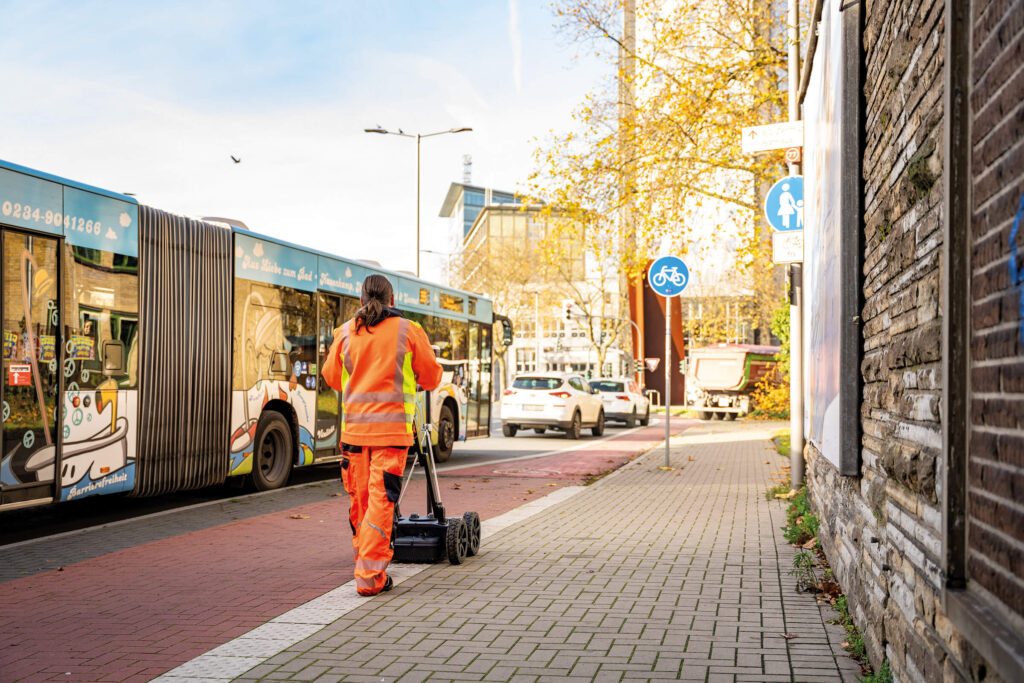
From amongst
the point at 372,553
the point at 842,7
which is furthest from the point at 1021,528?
the point at 372,553

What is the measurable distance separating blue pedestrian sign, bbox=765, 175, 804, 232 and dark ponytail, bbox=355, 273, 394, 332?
6.02 metres

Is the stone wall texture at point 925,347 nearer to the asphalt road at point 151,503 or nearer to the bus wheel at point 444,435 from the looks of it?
the asphalt road at point 151,503

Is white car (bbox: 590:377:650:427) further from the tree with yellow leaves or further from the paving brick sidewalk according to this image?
→ the paving brick sidewalk

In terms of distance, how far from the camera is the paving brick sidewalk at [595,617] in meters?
4.55

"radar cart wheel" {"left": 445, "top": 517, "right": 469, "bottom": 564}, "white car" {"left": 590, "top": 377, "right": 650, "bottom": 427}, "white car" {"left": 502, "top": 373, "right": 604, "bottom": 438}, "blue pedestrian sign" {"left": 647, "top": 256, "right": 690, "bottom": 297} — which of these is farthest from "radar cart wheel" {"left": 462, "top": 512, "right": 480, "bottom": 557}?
"white car" {"left": 590, "top": 377, "right": 650, "bottom": 427}

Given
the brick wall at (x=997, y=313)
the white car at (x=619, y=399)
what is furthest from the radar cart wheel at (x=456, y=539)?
the white car at (x=619, y=399)

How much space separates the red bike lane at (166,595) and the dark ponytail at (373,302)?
1.72 metres

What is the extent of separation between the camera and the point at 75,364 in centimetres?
853

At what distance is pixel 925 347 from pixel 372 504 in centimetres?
379

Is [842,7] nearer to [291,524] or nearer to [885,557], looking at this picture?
[885,557]

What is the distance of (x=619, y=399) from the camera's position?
3173 centimetres

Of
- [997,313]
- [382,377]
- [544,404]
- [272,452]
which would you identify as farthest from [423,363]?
[544,404]

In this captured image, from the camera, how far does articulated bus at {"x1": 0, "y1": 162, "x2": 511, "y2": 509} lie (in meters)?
7.95

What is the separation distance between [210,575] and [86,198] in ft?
12.6
